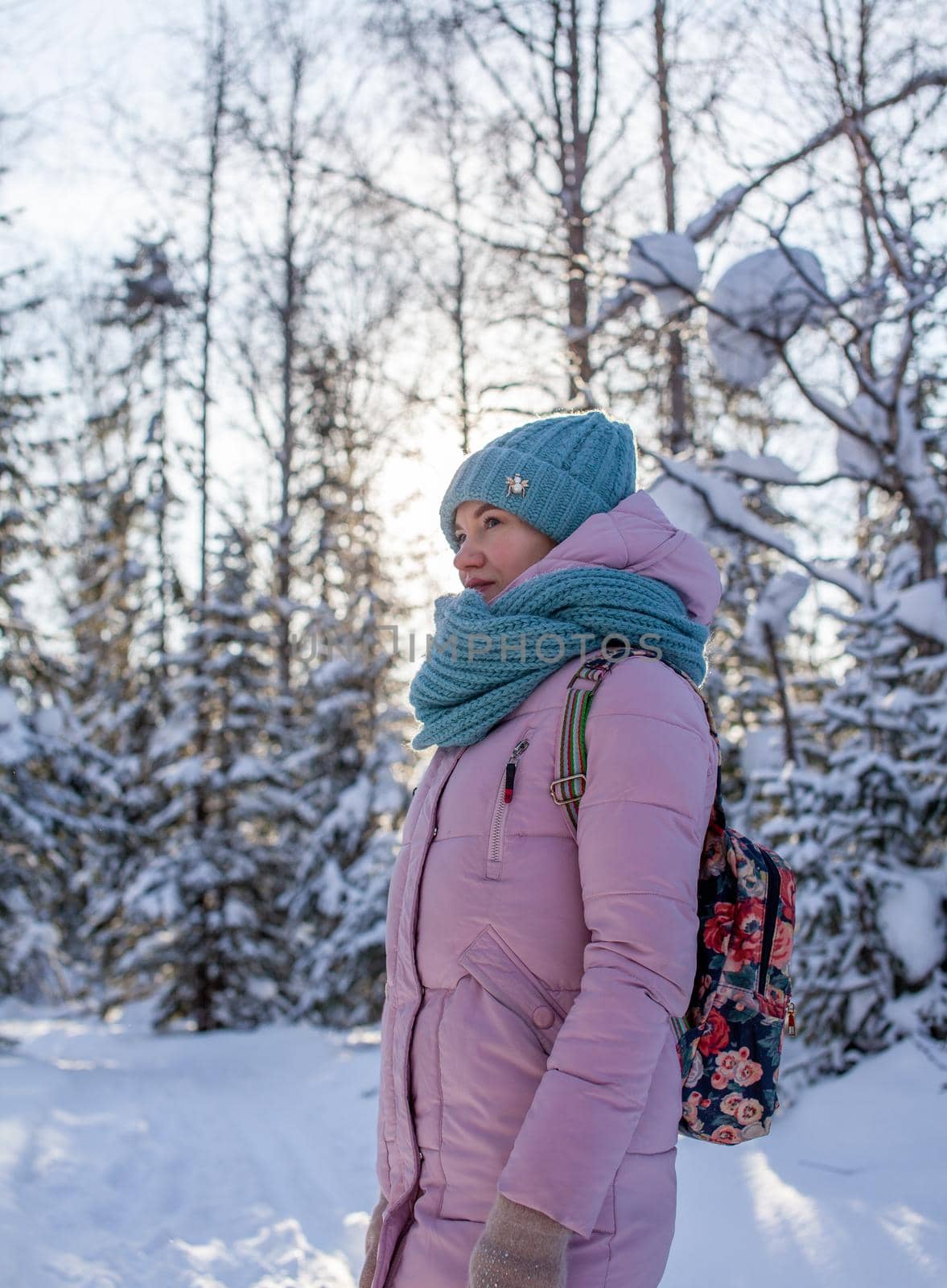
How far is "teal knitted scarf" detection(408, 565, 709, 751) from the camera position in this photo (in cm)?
182

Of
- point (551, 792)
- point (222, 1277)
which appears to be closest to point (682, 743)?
point (551, 792)

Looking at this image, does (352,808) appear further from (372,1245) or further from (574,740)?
(574,740)

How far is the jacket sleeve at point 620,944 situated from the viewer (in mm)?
1428

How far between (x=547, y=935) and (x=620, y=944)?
0.46 ft

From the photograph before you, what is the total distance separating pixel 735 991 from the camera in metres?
1.74

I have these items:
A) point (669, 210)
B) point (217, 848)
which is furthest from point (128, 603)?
point (669, 210)

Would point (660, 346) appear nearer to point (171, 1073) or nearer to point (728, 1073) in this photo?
point (728, 1073)

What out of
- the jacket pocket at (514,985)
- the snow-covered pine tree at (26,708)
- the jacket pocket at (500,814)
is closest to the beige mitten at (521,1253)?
the jacket pocket at (514,985)

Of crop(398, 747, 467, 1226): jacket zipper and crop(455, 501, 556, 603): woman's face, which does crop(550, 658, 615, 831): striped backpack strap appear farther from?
crop(455, 501, 556, 603): woman's face

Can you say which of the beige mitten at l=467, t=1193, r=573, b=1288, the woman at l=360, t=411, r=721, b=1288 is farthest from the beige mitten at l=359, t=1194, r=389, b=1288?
the beige mitten at l=467, t=1193, r=573, b=1288

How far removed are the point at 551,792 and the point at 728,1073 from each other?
584 millimetres

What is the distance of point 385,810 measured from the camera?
12.3m

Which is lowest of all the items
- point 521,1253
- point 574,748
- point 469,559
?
point 521,1253

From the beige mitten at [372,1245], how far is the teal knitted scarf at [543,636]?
804 mm
